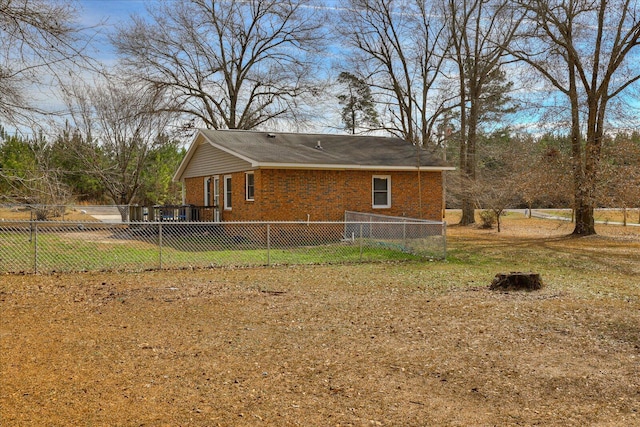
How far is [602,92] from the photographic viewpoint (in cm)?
2080

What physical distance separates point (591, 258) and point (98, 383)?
13.8 m

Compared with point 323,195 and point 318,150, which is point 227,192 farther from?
point 323,195

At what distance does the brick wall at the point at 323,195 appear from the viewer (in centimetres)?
1816

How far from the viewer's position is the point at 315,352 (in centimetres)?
605

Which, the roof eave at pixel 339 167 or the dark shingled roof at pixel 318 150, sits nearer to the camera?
the roof eave at pixel 339 167

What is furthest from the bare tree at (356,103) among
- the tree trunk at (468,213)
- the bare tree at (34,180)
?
the bare tree at (34,180)

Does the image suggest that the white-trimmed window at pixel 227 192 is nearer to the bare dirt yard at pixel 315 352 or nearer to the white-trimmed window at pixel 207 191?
the white-trimmed window at pixel 207 191

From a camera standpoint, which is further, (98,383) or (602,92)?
(602,92)

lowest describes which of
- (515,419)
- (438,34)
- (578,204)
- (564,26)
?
(515,419)

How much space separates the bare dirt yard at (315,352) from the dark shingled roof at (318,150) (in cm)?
808

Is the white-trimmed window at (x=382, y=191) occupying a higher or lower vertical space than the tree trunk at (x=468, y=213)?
higher

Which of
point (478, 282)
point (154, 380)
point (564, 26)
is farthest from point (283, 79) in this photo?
point (154, 380)

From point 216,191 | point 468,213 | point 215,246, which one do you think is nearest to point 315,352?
point 215,246

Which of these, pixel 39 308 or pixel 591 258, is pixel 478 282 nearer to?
pixel 591 258
